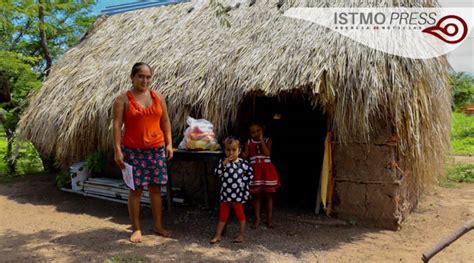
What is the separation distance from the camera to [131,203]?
389 cm

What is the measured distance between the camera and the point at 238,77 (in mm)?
4609

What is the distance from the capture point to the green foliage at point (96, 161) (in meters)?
5.59

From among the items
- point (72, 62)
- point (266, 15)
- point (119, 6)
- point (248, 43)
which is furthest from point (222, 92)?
point (119, 6)

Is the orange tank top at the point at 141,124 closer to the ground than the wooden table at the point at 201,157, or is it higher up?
higher up

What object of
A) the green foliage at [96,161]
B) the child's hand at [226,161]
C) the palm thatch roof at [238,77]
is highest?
the palm thatch roof at [238,77]

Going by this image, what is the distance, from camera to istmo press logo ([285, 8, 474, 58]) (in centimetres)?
427

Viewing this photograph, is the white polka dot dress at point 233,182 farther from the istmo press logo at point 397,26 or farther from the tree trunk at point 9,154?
the tree trunk at point 9,154

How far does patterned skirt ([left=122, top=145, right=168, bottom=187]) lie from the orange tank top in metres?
0.06

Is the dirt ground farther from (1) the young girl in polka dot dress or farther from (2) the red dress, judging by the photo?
(2) the red dress

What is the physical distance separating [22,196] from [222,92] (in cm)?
359

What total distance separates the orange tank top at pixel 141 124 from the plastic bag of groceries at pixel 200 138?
0.58 m

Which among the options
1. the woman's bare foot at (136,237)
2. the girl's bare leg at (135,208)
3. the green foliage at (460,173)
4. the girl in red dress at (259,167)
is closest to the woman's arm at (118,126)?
the girl's bare leg at (135,208)

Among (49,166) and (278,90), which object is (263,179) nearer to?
(278,90)

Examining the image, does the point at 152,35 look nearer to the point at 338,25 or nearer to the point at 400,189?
the point at 338,25
